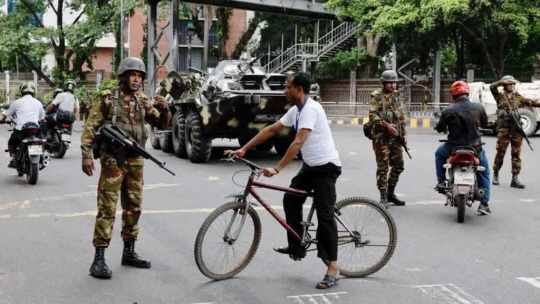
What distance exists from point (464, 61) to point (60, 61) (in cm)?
2041

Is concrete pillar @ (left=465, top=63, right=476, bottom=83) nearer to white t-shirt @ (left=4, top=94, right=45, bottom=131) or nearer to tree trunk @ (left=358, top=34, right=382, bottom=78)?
tree trunk @ (left=358, top=34, right=382, bottom=78)

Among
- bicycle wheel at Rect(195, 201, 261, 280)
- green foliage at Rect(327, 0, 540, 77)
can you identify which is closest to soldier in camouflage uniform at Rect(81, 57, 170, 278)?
bicycle wheel at Rect(195, 201, 261, 280)

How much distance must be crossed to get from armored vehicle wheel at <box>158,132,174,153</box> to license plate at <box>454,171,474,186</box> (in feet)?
31.7

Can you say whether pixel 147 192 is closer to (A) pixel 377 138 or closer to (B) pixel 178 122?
(A) pixel 377 138

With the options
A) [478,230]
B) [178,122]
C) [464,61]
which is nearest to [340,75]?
[464,61]

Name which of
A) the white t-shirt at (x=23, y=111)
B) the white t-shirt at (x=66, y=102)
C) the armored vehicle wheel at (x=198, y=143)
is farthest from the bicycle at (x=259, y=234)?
the white t-shirt at (x=66, y=102)

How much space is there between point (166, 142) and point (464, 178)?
996cm

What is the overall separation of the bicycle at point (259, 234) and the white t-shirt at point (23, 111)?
6.62m

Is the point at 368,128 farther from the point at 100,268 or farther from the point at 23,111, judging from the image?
the point at 23,111

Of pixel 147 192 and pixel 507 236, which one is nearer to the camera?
pixel 507 236

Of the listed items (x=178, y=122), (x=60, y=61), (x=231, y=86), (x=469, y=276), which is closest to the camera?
(x=469, y=276)

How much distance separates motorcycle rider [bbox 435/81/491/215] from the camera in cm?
862

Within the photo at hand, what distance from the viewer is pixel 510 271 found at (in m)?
6.20

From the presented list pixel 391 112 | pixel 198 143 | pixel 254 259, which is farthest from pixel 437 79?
pixel 254 259
